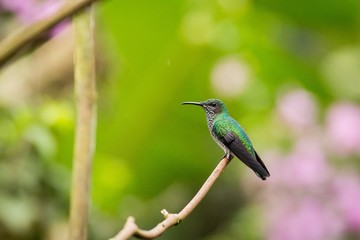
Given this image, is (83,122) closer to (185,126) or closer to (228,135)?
(228,135)

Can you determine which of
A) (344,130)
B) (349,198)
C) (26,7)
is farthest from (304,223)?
(26,7)

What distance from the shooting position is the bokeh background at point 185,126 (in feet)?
4.75

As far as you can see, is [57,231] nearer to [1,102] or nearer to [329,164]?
[1,102]

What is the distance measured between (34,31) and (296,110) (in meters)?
1.46

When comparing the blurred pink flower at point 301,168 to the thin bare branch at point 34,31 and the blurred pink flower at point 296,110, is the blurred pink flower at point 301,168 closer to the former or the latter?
the blurred pink flower at point 296,110

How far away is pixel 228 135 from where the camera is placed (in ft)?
1.40

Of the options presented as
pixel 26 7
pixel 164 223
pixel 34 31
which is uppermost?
pixel 26 7

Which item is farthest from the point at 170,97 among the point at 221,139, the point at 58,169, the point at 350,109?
the point at 221,139

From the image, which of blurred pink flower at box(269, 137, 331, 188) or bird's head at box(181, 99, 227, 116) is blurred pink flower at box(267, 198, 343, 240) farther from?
bird's head at box(181, 99, 227, 116)

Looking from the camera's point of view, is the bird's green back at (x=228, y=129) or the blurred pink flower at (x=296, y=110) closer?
the bird's green back at (x=228, y=129)

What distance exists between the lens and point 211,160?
1.82 meters

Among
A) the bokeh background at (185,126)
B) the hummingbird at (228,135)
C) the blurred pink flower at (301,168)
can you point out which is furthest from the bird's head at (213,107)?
the blurred pink flower at (301,168)

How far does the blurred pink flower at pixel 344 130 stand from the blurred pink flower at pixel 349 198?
0.27ft

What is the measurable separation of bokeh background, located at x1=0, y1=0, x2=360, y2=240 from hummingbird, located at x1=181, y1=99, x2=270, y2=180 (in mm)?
957
